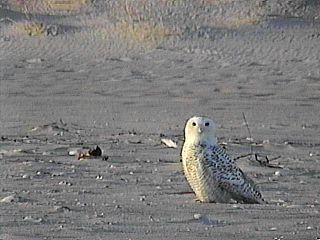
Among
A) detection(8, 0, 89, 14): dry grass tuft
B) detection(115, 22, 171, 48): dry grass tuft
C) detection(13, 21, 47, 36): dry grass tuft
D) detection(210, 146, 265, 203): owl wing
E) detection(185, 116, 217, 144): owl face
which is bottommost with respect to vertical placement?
detection(13, 21, 47, 36): dry grass tuft

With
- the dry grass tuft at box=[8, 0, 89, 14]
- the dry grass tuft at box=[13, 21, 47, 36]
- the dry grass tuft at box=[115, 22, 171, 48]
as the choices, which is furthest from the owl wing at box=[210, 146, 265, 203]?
the dry grass tuft at box=[8, 0, 89, 14]

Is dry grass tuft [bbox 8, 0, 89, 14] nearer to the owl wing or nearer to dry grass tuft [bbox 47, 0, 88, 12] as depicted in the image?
dry grass tuft [bbox 47, 0, 88, 12]

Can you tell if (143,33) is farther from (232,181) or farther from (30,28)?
(232,181)

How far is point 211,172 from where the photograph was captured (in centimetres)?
764

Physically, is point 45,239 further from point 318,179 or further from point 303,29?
point 303,29

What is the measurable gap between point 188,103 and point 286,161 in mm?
6478

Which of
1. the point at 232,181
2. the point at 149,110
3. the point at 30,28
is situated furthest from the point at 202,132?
the point at 30,28

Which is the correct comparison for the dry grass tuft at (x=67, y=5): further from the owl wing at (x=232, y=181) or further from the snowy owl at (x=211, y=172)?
the owl wing at (x=232, y=181)

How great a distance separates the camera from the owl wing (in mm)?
7512

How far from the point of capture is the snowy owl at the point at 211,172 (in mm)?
7559

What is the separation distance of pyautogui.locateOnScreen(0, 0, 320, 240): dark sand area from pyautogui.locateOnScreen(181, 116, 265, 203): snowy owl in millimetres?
153

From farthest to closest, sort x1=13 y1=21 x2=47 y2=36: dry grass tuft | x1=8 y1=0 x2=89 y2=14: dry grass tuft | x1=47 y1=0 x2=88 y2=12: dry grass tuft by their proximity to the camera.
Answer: x1=47 y1=0 x2=88 y2=12: dry grass tuft, x1=8 y1=0 x2=89 y2=14: dry grass tuft, x1=13 y1=21 x2=47 y2=36: dry grass tuft

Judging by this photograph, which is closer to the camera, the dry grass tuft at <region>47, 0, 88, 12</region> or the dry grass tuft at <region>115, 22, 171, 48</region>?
the dry grass tuft at <region>115, 22, 171, 48</region>

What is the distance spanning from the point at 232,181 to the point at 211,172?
0.15m
